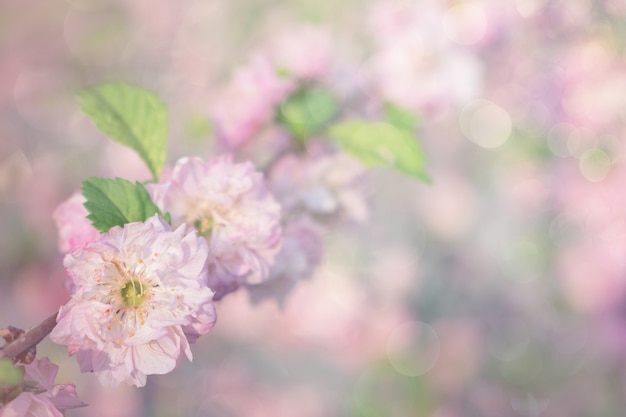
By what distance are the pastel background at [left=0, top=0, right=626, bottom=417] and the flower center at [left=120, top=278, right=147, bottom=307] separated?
0.93 feet

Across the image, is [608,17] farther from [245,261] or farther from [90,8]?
[90,8]

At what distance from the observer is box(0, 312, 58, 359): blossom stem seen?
208mm

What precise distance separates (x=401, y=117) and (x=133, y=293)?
0.24m

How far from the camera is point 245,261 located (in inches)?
10.3

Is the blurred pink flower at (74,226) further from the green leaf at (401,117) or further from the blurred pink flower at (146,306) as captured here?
the green leaf at (401,117)

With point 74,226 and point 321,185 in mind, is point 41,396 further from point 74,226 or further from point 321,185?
point 321,185

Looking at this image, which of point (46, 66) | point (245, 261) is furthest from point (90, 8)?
point (245, 261)

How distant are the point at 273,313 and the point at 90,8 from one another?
43 centimetres

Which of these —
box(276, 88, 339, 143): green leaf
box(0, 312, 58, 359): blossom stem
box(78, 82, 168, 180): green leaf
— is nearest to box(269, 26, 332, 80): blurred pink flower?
box(276, 88, 339, 143): green leaf

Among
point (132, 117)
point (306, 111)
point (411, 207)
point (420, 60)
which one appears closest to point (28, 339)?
point (132, 117)

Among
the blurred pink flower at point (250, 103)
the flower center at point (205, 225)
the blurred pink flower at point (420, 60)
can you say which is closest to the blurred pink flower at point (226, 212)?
the flower center at point (205, 225)

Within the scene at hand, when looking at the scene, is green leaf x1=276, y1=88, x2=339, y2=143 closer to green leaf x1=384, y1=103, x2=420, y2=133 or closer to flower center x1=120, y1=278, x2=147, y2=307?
green leaf x1=384, y1=103, x2=420, y2=133

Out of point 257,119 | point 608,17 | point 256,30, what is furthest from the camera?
point 256,30

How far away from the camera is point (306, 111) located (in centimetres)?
39
